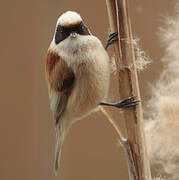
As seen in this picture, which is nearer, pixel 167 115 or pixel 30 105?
pixel 167 115

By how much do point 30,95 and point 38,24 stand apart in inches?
8.0

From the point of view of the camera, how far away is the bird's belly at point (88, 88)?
0.56 metres

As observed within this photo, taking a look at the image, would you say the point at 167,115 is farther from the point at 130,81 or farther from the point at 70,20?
the point at 70,20

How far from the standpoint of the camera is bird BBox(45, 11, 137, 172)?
56 centimetres

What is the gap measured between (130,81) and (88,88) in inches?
3.4

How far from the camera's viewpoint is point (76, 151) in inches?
34.2

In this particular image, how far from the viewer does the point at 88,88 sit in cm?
57

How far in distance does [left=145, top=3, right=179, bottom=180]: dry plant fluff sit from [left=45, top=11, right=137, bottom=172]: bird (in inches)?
2.8

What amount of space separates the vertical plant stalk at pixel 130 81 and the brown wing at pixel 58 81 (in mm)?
104

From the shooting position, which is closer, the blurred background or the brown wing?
the brown wing

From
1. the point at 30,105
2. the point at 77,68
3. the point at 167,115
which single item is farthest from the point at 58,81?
the point at 30,105

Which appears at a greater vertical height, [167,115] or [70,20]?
[70,20]

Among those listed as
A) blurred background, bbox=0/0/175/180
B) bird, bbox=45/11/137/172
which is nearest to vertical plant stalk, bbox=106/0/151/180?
bird, bbox=45/11/137/172

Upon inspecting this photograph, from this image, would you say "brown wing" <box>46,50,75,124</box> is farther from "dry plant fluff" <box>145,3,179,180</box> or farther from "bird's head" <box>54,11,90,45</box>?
"dry plant fluff" <box>145,3,179,180</box>
